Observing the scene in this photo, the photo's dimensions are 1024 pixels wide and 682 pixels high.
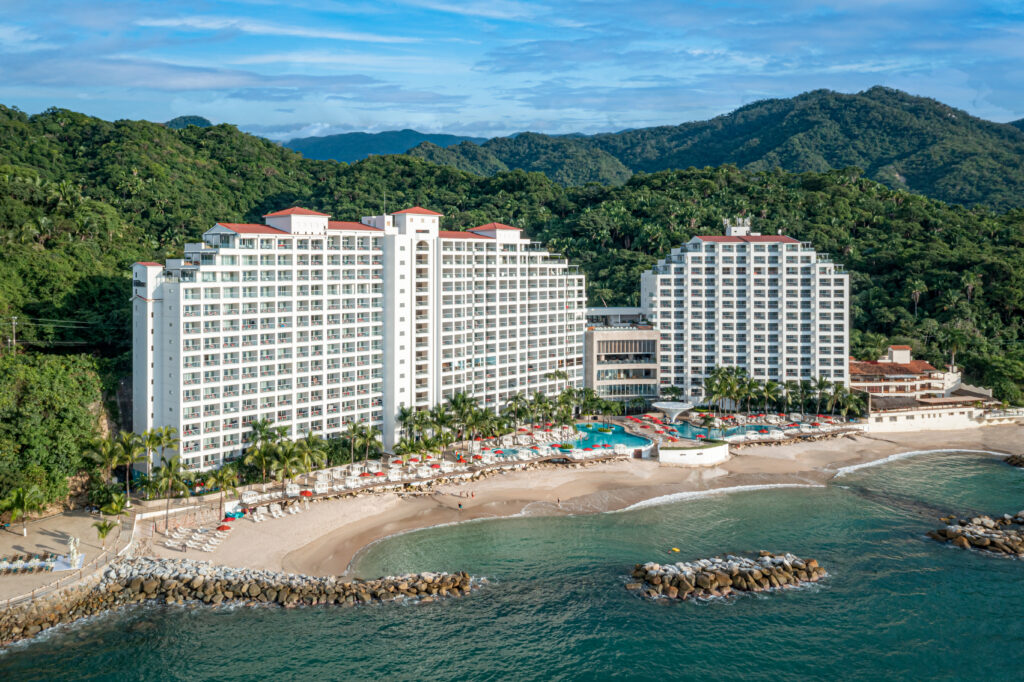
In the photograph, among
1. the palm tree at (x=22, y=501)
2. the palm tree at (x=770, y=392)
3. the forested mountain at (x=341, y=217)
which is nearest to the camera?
the palm tree at (x=22, y=501)

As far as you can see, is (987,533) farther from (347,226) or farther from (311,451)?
(347,226)

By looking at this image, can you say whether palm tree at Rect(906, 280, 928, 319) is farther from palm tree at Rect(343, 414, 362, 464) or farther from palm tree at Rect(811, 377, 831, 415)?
palm tree at Rect(343, 414, 362, 464)

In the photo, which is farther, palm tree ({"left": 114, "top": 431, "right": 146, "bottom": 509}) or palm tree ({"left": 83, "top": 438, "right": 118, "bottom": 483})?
palm tree ({"left": 114, "top": 431, "right": 146, "bottom": 509})

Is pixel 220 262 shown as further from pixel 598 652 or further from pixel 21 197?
pixel 598 652

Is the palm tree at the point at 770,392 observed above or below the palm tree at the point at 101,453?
above

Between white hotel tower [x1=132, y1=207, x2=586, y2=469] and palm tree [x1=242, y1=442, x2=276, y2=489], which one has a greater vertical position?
white hotel tower [x1=132, y1=207, x2=586, y2=469]

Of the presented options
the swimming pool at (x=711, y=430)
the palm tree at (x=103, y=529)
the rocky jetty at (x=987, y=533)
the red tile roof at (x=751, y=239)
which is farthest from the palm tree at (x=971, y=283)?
the palm tree at (x=103, y=529)

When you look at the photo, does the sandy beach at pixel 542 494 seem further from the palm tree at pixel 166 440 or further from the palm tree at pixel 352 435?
the palm tree at pixel 166 440

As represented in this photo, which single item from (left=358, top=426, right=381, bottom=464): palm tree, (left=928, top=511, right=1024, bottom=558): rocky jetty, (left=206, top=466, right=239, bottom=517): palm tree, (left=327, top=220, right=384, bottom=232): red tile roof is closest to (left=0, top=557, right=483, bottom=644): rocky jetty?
(left=206, top=466, right=239, bottom=517): palm tree
